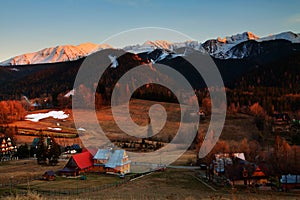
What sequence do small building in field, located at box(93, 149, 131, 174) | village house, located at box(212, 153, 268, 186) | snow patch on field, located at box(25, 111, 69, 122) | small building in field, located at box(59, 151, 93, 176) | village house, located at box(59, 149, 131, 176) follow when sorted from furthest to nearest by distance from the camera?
snow patch on field, located at box(25, 111, 69, 122), small building in field, located at box(93, 149, 131, 174), village house, located at box(59, 149, 131, 176), small building in field, located at box(59, 151, 93, 176), village house, located at box(212, 153, 268, 186)

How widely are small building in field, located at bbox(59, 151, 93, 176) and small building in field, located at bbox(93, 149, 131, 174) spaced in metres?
0.81

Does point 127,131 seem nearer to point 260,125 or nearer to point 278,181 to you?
point 260,125

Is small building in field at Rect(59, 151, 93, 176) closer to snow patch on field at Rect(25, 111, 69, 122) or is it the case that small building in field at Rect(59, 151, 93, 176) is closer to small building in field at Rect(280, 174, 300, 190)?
small building in field at Rect(280, 174, 300, 190)

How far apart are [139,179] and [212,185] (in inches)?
281

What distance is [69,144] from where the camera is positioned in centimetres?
5734

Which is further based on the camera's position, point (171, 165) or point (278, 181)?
point (171, 165)

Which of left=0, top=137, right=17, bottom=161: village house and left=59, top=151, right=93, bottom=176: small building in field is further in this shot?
left=0, top=137, right=17, bottom=161: village house

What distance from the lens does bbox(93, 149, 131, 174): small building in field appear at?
36094mm

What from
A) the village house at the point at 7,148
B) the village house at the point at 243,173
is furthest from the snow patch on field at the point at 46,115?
the village house at the point at 243,173

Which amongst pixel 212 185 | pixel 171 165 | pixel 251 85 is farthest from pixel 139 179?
pixel 251 85

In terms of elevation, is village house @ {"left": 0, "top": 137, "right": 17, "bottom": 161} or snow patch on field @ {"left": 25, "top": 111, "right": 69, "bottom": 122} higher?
snow patch on field @ {"left": 25, "top": 111, "right": 69, "bottom": 122}

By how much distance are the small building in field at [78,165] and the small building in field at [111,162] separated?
2.65 feet

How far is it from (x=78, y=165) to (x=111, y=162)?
151 inches

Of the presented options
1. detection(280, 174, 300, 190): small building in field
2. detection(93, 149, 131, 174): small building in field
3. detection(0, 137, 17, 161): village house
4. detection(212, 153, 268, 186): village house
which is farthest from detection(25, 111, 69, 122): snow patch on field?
detection(280, 174, 300, 190): small building in field
